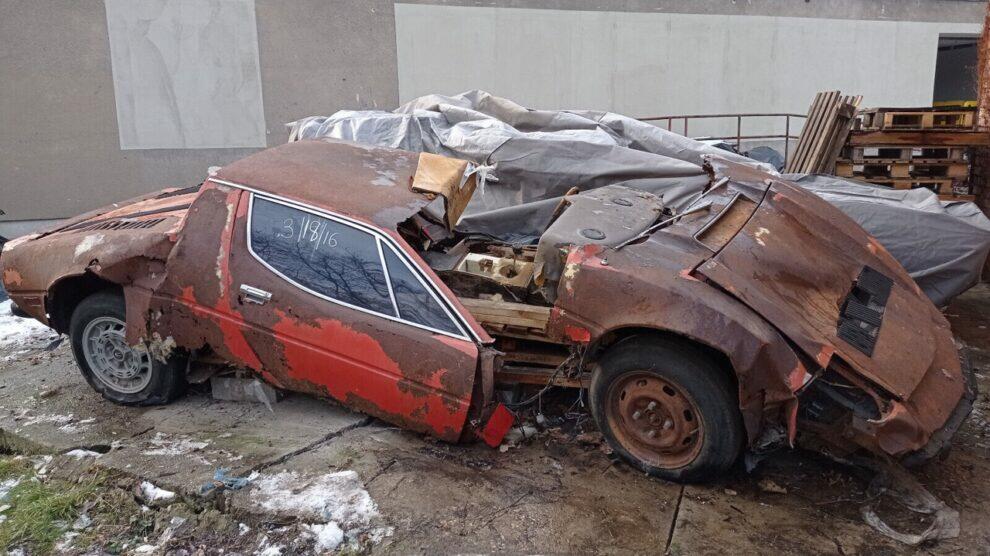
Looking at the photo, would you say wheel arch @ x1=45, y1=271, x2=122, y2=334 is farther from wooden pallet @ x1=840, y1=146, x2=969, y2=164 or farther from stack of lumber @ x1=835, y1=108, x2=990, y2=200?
wooden pallet @ x1=840, y1=146, x2=969, y2=164

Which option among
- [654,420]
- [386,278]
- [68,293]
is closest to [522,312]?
[386,278]

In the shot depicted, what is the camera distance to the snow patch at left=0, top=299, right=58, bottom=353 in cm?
606

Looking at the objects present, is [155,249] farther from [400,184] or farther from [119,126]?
[119,126]

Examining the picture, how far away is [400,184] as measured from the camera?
4449 millimetres

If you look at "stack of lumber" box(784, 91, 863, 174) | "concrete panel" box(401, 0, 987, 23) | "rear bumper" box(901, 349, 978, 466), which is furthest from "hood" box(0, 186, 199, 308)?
"concrete panel" box(401, 0, 987, 23)

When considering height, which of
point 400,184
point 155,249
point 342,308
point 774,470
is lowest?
point 774,470

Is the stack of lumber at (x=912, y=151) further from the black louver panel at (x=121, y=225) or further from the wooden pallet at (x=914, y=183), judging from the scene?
the black louver panel at (x=121, y=225)

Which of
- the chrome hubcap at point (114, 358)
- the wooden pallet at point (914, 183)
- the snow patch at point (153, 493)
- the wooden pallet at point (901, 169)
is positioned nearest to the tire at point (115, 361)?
the chrome hubcap at point (114, 358)

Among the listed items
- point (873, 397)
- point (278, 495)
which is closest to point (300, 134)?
point (278, 495)

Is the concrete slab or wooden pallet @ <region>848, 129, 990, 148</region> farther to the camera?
wooden pallet @ <region>848, 129, 990, 148</region>

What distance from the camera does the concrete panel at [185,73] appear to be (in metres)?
10.6

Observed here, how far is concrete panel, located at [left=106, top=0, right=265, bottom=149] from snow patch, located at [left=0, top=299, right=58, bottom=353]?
5.00 metres

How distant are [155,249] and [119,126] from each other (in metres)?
7.89

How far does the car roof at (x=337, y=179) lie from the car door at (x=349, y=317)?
3.8 inches
